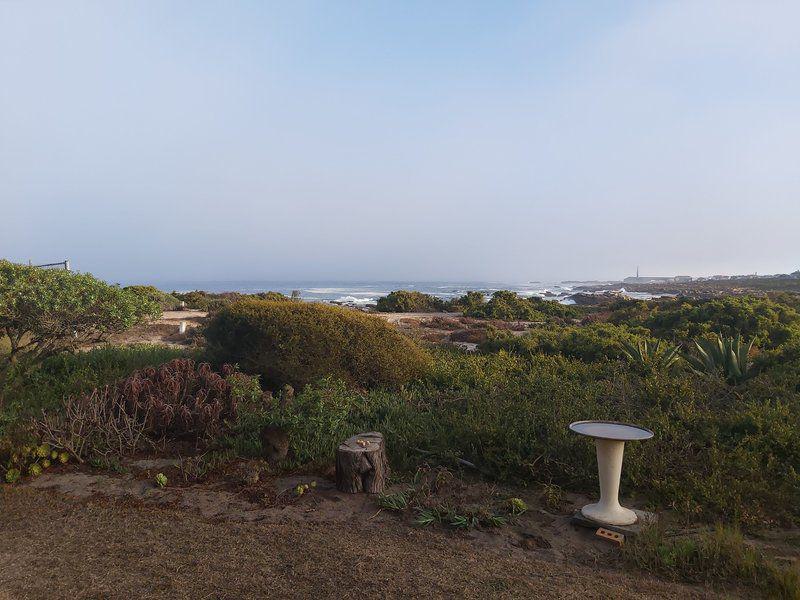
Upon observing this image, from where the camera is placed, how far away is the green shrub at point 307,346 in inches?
343

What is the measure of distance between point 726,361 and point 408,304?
1909 cm

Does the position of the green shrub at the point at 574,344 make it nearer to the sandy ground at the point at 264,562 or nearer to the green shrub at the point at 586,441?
the green shrub at the point at 586,441

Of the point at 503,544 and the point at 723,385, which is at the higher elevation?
the point at 723,385

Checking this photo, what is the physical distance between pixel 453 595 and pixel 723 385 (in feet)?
19.8

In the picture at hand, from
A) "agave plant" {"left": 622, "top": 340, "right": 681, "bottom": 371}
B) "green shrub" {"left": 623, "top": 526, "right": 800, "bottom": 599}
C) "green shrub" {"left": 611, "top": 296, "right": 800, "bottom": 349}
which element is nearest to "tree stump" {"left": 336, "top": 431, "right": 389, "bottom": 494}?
"green shrub" {"left": 623, "top": 526, "right": 800, "bottom": 599}

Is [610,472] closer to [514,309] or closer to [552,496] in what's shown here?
[552,496]

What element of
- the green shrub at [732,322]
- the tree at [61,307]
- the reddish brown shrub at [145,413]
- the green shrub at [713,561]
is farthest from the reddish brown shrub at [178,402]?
the green shrub at [732,322]

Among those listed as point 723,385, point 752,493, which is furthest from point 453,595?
point 723,385

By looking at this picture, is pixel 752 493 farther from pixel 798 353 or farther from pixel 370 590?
pixel 798 353

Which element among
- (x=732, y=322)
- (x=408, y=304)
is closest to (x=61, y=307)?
(x=732, y=322)

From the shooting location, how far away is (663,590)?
348 centimetres

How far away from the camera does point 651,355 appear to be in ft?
33.1

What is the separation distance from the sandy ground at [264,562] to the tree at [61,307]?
3.61 metres

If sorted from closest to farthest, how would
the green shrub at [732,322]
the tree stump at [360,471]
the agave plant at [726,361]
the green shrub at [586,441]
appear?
the green shrub at [586,441]
the tree stump at [360,471]
the agave plant at [726,361]
the green shrub at [732,322]
